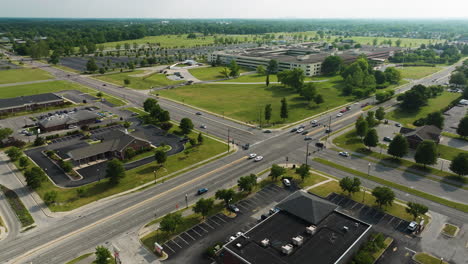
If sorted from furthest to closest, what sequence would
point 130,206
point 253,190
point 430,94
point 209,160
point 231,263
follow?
point 430,94 < point 209,160 < point 253,190 < point 130,206 < point 231,263

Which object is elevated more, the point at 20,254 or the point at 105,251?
the point at 105,251

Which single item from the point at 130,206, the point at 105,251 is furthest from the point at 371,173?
the point at 105,251

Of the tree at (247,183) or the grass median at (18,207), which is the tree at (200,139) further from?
the grass median at (18,207)

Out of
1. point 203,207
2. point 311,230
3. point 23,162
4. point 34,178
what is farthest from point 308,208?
point 23,162

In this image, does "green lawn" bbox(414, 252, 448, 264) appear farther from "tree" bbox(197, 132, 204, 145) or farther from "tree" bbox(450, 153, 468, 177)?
"tree" bbox(197, 132, 204, 145)

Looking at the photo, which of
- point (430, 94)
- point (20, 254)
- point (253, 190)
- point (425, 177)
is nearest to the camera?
point (20, 254)

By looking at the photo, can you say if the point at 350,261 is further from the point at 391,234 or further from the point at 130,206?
the point at 130,206

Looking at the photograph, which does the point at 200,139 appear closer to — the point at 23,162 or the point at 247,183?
the point at 247,183
